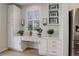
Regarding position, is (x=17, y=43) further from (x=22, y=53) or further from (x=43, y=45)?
(x=43, y=45)

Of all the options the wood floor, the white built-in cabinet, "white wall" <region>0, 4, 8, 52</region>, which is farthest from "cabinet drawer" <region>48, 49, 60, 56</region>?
"white wall" <region>0, 4, 8, 52</region>

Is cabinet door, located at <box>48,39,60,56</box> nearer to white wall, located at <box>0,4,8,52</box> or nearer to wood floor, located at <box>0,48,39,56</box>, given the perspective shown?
wood floor, located at <box>0,48,39,56</box>

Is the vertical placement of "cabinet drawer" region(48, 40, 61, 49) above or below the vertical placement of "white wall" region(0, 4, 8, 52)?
below

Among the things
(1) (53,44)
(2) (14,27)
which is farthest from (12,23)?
(1) (53,44)

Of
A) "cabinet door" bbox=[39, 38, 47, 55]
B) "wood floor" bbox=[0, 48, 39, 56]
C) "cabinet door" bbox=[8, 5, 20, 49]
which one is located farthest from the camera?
"cabinet door" bbox=[39, 38, 47, 55]

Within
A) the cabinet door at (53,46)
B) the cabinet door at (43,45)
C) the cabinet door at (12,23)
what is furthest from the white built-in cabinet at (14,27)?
the cabinet door at (53,46)

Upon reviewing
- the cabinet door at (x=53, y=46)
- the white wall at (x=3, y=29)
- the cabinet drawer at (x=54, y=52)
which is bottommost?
the cabinet drawer at (x=54, y=52)

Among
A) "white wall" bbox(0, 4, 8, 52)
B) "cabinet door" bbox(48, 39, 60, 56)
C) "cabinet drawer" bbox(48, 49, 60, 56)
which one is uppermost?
"white wall" bbox(0, 4, 8, 52)

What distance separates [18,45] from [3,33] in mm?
353

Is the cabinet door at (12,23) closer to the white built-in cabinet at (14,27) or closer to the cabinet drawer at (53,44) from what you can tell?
the white built-in cabinet at (14,27)

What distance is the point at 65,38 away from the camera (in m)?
2.09

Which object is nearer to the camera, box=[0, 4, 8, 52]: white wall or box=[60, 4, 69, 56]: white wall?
box=[0, 4, 8, 52]: white wall

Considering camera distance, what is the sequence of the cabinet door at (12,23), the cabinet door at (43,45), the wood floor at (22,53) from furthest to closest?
the cabinet door at (43,45) < the cabinet door at (12,23) < the wood floor at (22,53)

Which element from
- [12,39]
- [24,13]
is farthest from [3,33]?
[24,13]
